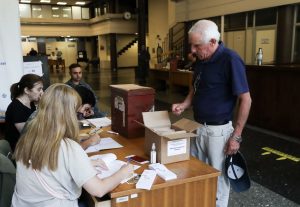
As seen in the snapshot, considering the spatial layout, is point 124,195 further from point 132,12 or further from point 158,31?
point 132,12

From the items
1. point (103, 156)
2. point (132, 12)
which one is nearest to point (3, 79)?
point (103, 156)

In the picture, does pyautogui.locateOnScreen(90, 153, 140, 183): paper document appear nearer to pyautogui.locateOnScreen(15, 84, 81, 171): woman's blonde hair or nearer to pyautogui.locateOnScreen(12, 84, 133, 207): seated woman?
pyautogui.locateOnScreen(12, 84, 133, 207): seated woman

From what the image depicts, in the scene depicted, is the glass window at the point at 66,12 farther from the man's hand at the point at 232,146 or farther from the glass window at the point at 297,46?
the man's hand at the point at 232,146

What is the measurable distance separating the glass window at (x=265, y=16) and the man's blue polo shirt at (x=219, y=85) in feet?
23.3

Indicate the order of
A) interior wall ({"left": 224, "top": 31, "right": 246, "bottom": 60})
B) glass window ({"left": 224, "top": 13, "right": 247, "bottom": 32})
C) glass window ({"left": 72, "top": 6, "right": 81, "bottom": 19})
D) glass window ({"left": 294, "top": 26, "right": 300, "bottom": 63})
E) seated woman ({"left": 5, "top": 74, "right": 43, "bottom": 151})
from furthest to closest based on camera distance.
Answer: glass window ({"left": 72, "top": 6, "right": 81, "bottom": 19}) → interior wall ({"left": 224, "top": 31, "right": 246, "bottom": 60}) → glass window ({"left": 224, "top": 13, "right": 247, "bottom": 32}) → glass window ({"left": 294, "top": 26, "right": 300, "bottom": 63}) → seated woman ({"left": 5, "top": 74, "right": 43, "bottom": 151})

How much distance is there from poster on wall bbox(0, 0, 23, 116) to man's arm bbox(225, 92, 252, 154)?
2588mm

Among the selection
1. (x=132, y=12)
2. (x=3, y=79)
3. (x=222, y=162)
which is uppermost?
(x=132, y=12)

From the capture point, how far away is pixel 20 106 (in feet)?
8.15

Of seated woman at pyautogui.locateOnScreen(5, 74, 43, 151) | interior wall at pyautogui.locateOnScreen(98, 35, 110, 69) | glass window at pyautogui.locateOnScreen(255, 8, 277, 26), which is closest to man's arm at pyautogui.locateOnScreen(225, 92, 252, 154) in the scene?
seated woman at pyautogui.locateOnScreen(5, 74, 43, 151)

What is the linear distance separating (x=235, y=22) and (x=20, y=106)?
8757 millimetres

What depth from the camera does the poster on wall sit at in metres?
3.34

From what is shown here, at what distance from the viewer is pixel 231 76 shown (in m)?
1.96

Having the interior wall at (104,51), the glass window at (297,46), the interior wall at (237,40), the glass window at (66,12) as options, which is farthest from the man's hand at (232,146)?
the glass window at (66,12)

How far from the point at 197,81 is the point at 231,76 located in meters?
0.28
